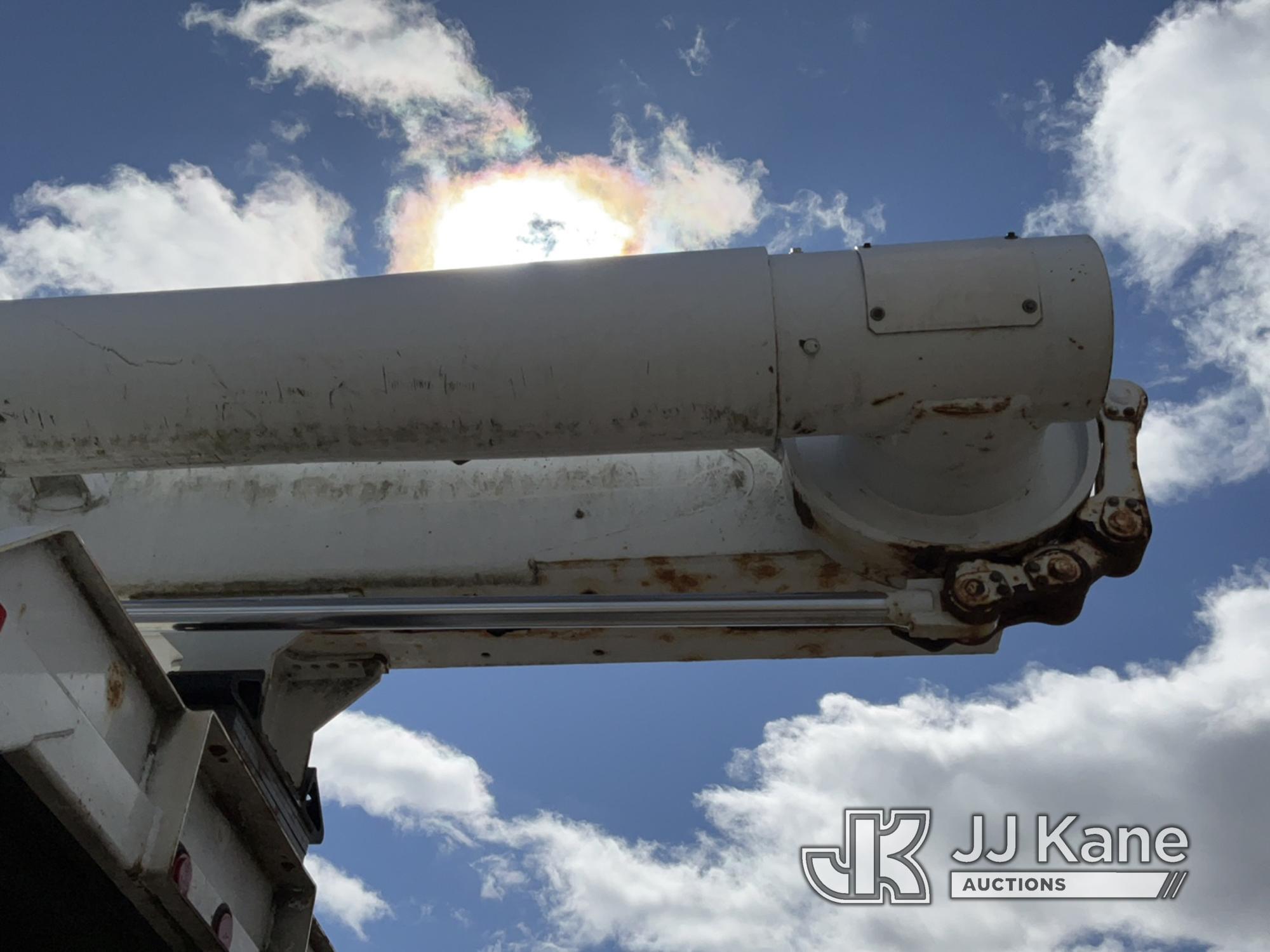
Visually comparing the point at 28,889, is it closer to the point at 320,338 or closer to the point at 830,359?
the point at 320,338

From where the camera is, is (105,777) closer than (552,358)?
Yes

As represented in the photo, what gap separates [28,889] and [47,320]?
3.11ft

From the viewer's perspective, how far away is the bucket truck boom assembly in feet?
6.66

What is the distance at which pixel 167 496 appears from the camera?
290cm

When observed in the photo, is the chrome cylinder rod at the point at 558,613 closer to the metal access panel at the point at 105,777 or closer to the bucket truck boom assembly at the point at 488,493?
the bucket truck boom assembly at the point at 488,493

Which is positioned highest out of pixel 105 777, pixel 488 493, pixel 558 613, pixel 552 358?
pixel 488 493

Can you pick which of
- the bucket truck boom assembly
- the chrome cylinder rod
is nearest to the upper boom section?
the bucket truck boom assembly

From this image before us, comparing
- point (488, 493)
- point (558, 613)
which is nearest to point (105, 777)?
point (558, 613)

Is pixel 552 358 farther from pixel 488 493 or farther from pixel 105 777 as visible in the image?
pixel 105 777

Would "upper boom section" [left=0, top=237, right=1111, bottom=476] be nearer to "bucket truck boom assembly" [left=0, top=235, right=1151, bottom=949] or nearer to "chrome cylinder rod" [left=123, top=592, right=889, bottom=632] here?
"bucket truck boom assembly" [left=0, top=235, right=1151, bottom=949]

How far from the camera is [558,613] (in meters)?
2.49

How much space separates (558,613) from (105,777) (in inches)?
37.0

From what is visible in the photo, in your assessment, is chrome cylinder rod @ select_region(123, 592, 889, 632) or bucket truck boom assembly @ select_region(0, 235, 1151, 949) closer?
bucket truck boom assembly @ select_region(0, 235, 1151, 949)

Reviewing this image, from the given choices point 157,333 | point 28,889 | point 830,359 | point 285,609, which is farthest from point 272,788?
point 830,359
